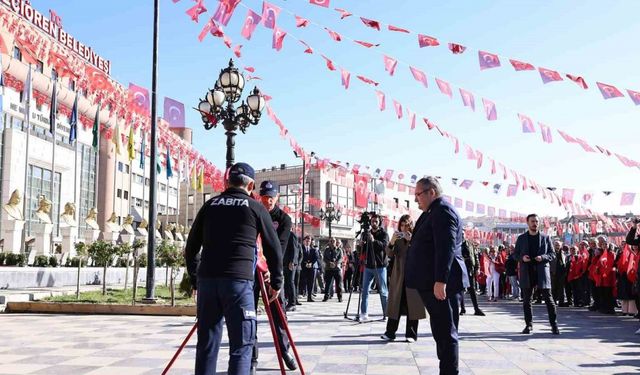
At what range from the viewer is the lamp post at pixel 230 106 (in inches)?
503

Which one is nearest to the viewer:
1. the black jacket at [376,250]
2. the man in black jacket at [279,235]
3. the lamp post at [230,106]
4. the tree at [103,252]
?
the man in black jacket at [279,235]

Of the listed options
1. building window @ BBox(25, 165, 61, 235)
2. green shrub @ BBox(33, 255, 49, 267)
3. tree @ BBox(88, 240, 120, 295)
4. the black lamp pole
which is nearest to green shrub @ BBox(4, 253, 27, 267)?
green shrub @ BBox(33, 255, 49, 267)

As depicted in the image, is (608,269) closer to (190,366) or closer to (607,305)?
(607,305)

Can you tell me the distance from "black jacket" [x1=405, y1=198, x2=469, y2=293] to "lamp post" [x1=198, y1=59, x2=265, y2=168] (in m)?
7.90

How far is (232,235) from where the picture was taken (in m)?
4.07

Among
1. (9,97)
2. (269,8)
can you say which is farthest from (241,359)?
(9,97)

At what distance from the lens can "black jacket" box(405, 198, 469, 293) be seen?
16.0ft

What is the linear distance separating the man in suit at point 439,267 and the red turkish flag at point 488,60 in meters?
7.30

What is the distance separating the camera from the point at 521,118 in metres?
14.9

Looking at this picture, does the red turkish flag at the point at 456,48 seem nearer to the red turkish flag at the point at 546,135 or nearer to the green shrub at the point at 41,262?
the red turkish flag at the point at 546,135

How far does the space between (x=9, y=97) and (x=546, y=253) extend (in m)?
44.7

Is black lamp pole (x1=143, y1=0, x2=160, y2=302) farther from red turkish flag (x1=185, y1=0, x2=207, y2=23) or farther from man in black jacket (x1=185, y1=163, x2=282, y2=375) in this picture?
man in black jacket (x1=185, y1=163, x2=282, y2=375)

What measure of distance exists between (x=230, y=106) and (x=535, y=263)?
7.33 metres

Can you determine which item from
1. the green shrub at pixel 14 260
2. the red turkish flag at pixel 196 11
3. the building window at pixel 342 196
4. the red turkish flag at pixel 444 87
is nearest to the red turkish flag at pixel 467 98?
the red turkish flag at pixel 444 87
